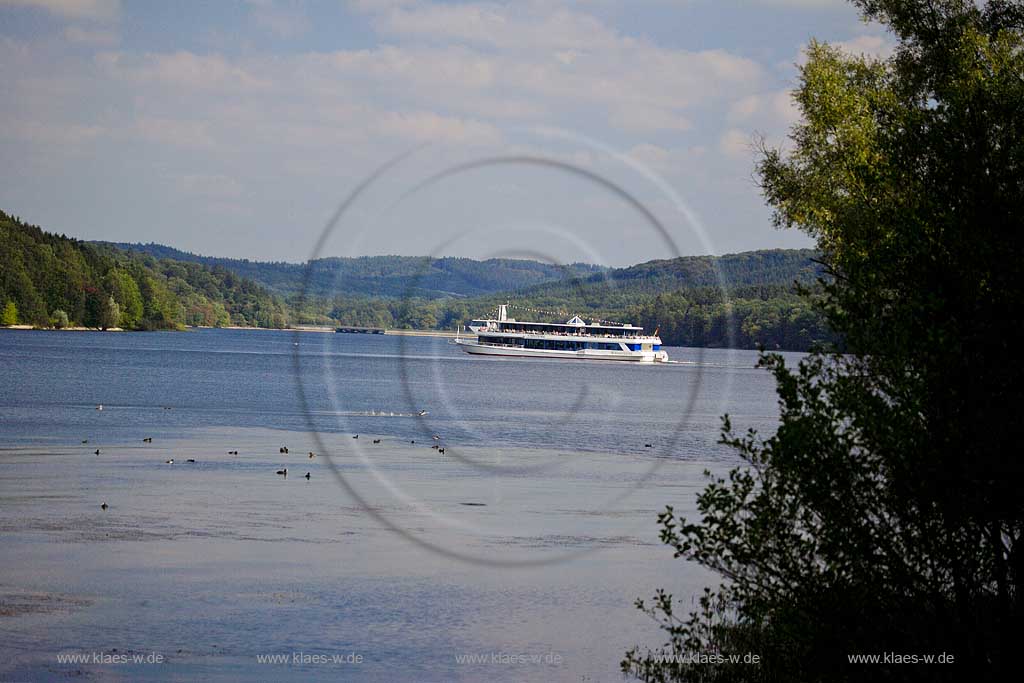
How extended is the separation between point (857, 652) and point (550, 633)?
9853 mm

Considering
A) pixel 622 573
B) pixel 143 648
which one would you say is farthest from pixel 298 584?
pixel 622 573

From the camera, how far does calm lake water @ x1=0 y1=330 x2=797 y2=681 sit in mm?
21375

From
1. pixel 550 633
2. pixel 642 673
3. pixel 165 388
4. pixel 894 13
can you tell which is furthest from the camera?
pixel 165 388

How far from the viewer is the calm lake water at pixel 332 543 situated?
70.1 ft

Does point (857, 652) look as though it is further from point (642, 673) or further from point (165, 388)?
point (165, 388)

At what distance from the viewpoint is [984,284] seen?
15.9 metres

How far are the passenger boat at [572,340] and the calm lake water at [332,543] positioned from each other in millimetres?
99316
